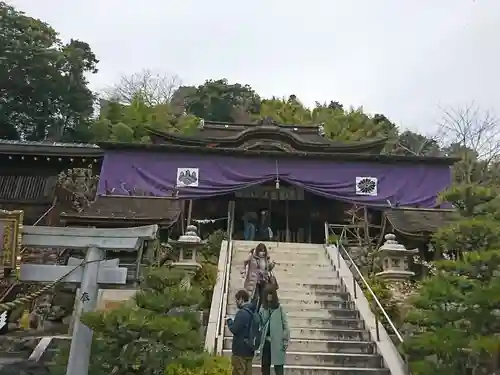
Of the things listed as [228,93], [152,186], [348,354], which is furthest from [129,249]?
[228,93]

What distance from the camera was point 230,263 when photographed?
1221 cm

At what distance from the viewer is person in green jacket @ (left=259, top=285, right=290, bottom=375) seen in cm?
659

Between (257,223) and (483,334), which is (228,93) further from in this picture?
(483,334)

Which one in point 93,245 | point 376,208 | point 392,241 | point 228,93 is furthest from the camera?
point 228,93

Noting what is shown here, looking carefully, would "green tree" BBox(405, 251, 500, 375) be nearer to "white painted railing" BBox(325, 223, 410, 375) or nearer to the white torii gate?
"white painted railing" BBox(325, 223, 410, 375)

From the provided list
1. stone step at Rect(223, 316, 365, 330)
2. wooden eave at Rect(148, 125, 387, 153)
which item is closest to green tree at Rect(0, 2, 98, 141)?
wooden eave at Rect(148, 125, 387, 153)

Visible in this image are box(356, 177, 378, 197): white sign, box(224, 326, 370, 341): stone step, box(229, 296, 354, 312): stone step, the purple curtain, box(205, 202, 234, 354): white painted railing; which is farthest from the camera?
box(356, 177, 378, 197): white sign

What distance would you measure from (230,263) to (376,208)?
773 centimetres

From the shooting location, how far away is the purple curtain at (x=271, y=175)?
18188mm

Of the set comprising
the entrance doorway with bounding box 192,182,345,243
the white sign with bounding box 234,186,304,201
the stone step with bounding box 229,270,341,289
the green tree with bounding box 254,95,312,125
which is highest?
the green tree with bounding box 254,95,312,125

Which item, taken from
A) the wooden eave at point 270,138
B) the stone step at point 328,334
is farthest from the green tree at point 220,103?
the stone step at point 328,334

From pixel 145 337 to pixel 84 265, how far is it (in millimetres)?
1342

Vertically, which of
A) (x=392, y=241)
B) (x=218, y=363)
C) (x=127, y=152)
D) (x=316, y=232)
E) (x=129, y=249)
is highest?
(x=127, y=152)

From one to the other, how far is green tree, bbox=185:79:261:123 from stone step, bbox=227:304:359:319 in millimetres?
32337
